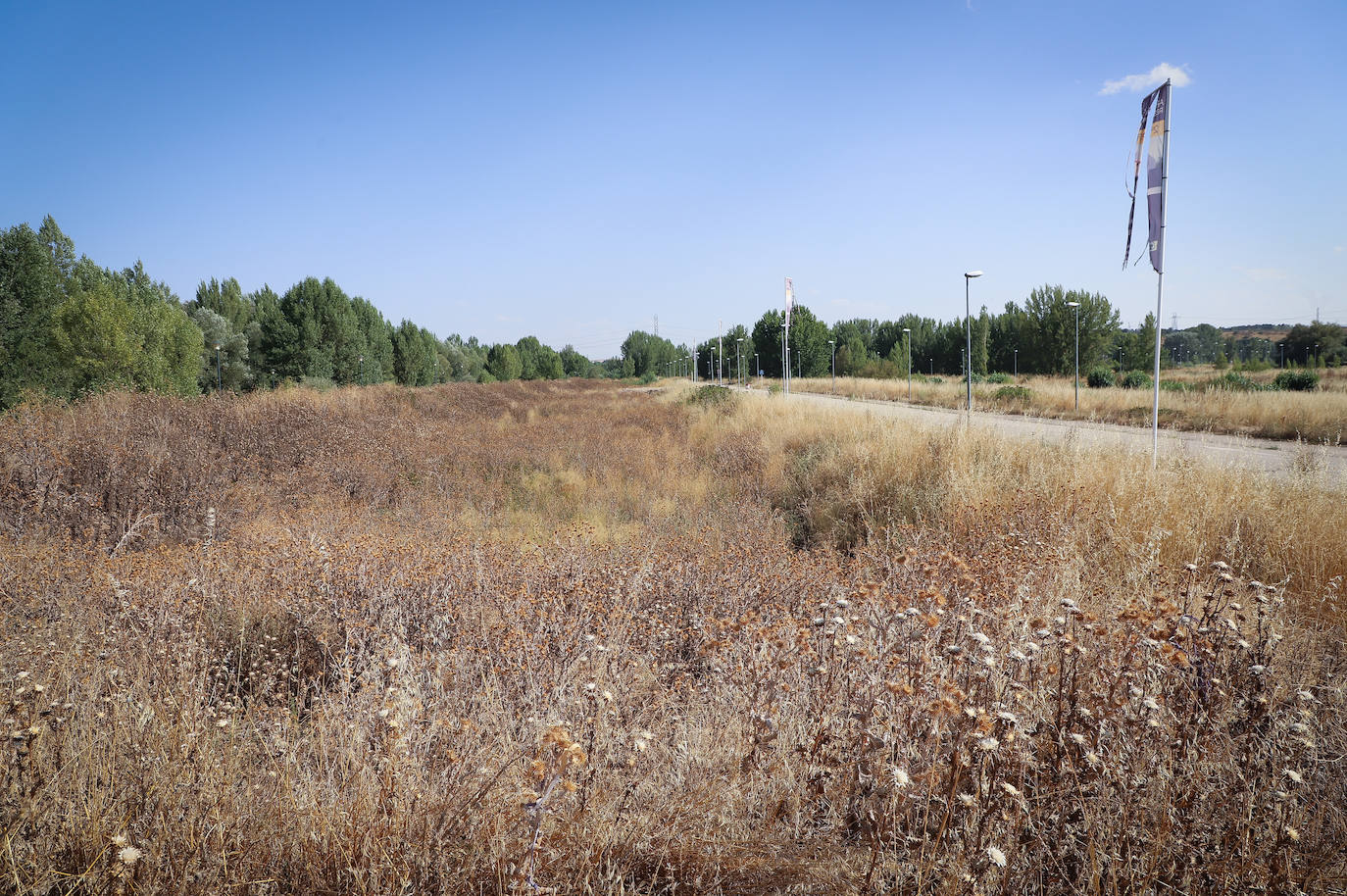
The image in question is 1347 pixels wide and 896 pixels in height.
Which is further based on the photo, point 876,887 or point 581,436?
point 581,436

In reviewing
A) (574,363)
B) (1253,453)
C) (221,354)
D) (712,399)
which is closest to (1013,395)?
(712,399)

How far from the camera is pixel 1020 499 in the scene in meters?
6.18

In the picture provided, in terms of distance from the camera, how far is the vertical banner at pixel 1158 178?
7777 millimetres

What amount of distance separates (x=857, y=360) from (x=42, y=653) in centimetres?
7289

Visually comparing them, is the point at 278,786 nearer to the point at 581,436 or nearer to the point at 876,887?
the point at 876,887

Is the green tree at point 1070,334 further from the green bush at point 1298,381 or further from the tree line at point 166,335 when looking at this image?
the tree line at point 166,335

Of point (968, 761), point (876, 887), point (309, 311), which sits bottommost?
point (876, 887)

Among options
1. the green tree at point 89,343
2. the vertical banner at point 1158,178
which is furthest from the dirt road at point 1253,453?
the green tree at point 89,343

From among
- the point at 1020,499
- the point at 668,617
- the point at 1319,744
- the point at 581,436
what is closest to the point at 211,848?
the point at 668,617

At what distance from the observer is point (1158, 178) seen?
313 inches

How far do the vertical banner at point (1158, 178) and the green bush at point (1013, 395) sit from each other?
18250 mm

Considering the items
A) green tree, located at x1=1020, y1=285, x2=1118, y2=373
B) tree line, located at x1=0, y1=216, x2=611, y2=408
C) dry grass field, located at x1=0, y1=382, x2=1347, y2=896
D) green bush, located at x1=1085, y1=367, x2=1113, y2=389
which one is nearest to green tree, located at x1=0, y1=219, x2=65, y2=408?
tree line, located at x1=0, y1=216, x2=611, y2=408

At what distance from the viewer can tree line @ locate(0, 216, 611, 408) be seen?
27.1 m

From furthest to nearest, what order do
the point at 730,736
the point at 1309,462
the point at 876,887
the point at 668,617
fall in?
the point at 1309,462 < the point at 668,617 < the point at 730,736 < the point at 876,887
